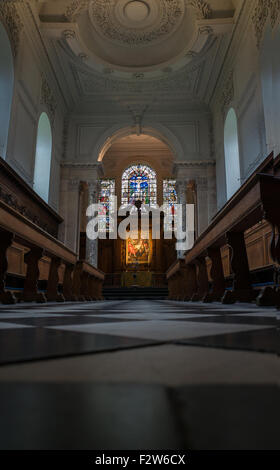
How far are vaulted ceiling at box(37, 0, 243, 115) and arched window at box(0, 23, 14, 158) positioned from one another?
1788mm

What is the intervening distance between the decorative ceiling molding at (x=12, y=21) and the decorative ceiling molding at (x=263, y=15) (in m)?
5.09

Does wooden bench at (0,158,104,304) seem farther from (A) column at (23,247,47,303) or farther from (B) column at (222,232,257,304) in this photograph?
(B) column at (222,232,257,304)

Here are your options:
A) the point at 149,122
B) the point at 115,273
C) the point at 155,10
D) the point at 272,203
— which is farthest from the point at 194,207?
the point at 272,203

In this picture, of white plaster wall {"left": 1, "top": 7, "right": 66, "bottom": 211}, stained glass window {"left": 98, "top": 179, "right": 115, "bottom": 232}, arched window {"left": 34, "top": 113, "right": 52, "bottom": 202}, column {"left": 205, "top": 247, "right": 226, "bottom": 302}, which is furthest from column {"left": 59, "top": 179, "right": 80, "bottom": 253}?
column {"left": 205, "top": 247, "right": 226, "bottom": 302}

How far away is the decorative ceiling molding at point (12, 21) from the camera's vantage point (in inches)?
267

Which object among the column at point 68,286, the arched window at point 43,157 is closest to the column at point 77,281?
the column at point 68,286

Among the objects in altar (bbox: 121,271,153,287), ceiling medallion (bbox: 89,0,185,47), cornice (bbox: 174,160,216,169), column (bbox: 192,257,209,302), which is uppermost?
ceiling medallion (bbox: 89,0,185,47)

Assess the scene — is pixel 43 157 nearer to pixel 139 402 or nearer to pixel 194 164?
pixel 194 164

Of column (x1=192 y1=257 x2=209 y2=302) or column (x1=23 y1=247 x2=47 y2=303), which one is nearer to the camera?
column (x1=23 y1=247 x2=47 y2=303)

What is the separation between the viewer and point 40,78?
29.8 feet

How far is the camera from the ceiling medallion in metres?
8.49

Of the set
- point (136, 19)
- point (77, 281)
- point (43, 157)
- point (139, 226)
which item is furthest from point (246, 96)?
point (139, 226)

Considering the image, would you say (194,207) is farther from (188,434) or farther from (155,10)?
(188,434)

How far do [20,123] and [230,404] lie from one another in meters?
8.48
